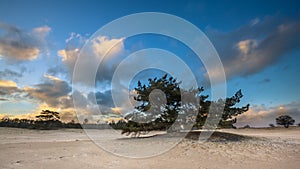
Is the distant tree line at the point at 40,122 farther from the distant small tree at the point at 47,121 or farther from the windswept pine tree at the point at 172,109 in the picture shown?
the windswept pine tree at the point at 172,109

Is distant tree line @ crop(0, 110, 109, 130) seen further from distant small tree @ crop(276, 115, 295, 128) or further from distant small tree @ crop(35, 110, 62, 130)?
distant small tree @ crop(276, 115, 295, 128)

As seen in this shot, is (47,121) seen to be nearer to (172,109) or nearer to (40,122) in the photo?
(40,122)

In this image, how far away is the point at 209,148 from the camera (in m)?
11.1

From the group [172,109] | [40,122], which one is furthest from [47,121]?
[172,109]

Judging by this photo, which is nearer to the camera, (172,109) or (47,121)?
(172,109)

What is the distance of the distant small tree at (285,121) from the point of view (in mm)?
41625

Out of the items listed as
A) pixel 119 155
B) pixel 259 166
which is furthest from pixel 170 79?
pixel 259 166

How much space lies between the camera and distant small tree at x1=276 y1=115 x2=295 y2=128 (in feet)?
137

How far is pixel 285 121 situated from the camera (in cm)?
4203

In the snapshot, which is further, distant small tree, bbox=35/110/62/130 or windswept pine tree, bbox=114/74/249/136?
distant small tree, bbox=35/110/62/130

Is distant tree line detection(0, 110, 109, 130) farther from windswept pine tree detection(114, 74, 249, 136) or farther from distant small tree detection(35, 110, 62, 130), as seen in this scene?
windswept pine tree detection(114, 74, 249, 136)

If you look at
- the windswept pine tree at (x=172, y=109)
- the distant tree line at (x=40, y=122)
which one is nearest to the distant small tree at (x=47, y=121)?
the distant tree line at (x=40, y=122)

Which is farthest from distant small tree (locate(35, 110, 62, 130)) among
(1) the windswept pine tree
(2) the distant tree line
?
(1) the windswept pine tree

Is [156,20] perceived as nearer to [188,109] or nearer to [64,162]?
[188,109]
